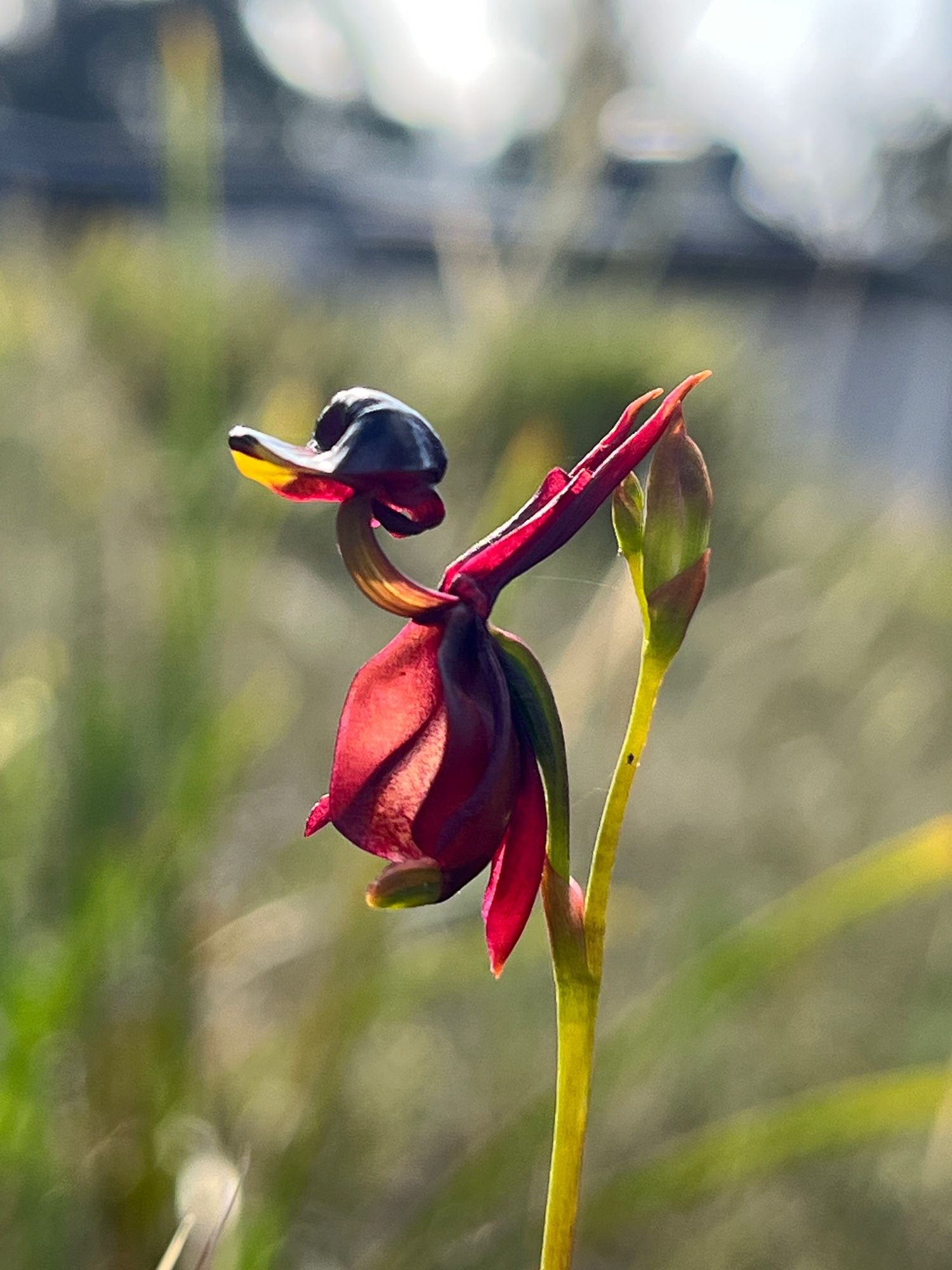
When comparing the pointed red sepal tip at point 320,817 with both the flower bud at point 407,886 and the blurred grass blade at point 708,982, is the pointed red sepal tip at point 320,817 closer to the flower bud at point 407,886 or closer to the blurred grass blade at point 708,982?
the flower bud at point 407,886

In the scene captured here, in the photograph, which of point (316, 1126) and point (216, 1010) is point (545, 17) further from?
point (316, 1126)

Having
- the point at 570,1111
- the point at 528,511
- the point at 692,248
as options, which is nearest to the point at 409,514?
the point at 528,511

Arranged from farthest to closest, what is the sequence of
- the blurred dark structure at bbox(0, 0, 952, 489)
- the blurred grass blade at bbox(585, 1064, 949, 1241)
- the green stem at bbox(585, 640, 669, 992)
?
the blurred dark structure at bbox(0, 0, 952, 489)
the blurred grass blade at bbox(585, 1064, 949, 1241)
the green stem at bbox(585, 640, 669, 992)

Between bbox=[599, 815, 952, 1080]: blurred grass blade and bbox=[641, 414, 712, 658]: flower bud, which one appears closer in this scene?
bbox=[641, 414, 712, 658]: flower bud

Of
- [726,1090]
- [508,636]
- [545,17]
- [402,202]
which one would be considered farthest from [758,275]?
[508,636]

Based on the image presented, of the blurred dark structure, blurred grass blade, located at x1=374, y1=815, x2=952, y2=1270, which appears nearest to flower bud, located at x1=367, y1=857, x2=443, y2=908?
blurred grass blade, located at x1=374, y1=815, x2=952, y2=1270

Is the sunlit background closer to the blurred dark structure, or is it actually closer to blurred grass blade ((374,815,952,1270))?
blurred grass blade ((374,815,952,1270))

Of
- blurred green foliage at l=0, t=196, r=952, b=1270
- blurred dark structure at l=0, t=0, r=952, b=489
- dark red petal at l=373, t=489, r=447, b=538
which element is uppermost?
blurred dark structure at l=0, t=0, r=952, b=489
